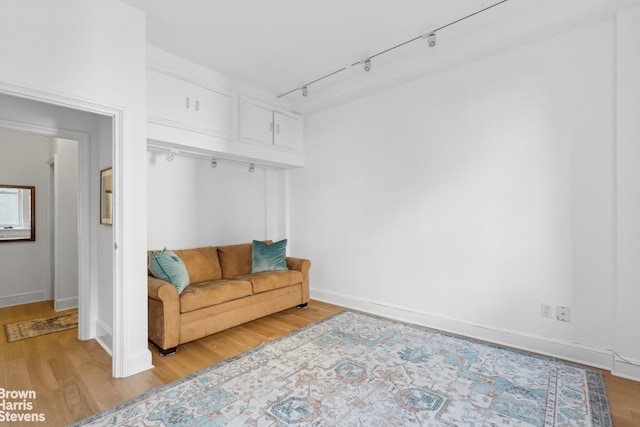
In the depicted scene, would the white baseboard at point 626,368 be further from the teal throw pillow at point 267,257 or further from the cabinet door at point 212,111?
the cabinet door at point 212,111

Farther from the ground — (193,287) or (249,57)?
(249,57)

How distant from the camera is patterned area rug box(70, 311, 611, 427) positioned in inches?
73.1

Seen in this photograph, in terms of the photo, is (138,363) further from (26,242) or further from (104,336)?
(26,242)

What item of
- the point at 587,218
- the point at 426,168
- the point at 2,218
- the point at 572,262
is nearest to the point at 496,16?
the point at 426,168

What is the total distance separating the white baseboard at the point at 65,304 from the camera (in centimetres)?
397

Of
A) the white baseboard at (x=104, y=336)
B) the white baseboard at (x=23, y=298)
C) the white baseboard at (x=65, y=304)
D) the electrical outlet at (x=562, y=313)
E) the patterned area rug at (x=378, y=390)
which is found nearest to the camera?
the patterned area rug at (x=378, y=390)

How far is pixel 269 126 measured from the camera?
4.04m

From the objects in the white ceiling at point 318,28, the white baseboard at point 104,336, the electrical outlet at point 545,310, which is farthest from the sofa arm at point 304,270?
the electrical outlet at point 545,310

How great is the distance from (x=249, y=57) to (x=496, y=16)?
2.32 meters

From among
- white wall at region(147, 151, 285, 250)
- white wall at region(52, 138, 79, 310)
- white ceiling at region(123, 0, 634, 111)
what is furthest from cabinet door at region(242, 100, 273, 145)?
white wall at region(52, 138, 79, 310)

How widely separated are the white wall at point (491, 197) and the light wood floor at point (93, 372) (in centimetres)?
73

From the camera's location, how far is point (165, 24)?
2656mm

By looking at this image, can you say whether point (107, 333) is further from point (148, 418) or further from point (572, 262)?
point (572, 262)

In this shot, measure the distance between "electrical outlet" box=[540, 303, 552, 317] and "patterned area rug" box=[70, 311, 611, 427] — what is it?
0.36 meters
